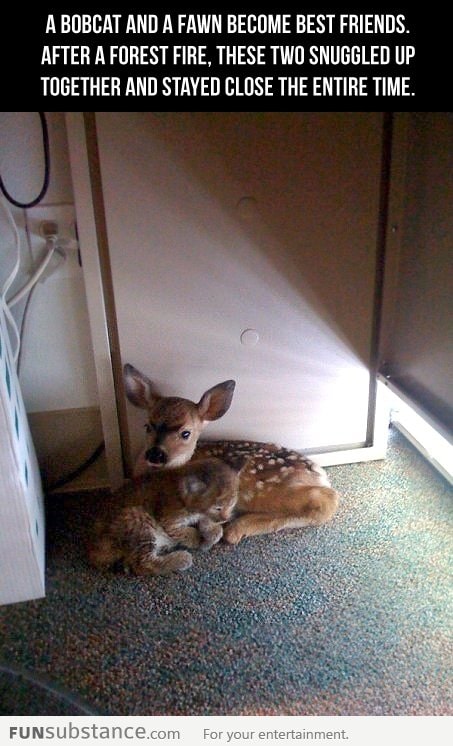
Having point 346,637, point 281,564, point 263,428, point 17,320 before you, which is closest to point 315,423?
point 263,428

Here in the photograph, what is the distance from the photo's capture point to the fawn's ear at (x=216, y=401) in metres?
0.98

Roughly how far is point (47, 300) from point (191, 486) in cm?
48

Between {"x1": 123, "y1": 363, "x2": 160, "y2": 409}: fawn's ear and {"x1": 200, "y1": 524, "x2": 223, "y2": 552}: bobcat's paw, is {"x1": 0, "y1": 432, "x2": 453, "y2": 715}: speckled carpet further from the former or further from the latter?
{"x1": 123, "y1": 363, "x2": 160, "y2": 409}: fawn's ear

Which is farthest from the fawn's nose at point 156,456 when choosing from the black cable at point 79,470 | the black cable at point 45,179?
the black cable at point 45,179

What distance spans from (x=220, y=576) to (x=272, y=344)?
462 millimetres

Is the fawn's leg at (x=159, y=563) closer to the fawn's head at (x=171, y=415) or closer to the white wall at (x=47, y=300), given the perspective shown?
the fawn's head at (x=171, y=415)

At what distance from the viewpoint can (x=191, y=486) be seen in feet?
2.86

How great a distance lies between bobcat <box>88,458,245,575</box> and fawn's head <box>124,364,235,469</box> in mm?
45

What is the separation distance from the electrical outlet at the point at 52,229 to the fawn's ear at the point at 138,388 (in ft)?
0.83
